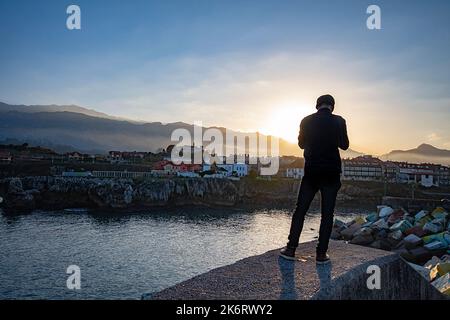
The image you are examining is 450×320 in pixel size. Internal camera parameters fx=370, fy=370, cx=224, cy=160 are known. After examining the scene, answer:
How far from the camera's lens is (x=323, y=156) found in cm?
561

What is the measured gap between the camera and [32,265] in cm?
2717

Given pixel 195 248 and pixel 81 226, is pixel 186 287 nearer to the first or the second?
pixel 195 248

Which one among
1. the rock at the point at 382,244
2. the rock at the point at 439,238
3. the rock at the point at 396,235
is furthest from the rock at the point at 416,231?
the rock at the point at 382,244

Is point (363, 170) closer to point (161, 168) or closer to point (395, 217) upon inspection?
point (161, 168)

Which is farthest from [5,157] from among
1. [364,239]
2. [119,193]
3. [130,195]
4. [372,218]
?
[364,239]

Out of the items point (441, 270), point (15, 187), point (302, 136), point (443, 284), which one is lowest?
point (15, 187)

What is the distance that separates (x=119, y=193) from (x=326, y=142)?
247 feet

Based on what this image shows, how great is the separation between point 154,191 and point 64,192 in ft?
61.3

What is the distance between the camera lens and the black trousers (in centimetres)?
566

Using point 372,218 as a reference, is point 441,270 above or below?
above

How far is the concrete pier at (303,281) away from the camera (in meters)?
4.32

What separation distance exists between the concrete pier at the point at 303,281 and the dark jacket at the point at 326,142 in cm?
146
